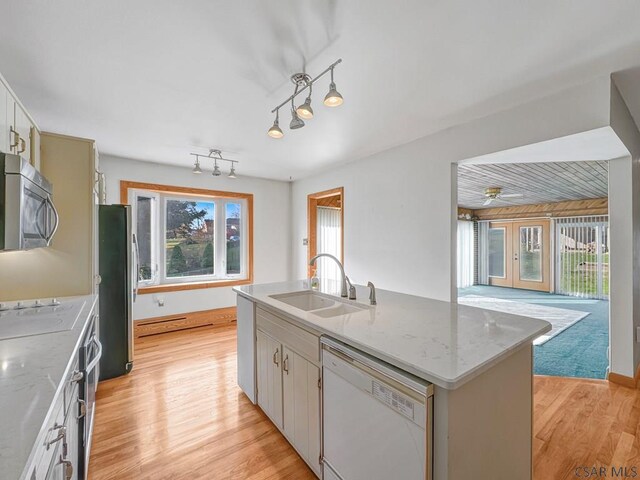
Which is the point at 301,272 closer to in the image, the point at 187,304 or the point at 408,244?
the point at 187,304

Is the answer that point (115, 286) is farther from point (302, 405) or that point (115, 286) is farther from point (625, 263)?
point (625, 263)

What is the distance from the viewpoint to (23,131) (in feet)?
5.83

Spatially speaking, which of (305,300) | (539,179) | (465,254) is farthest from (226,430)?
(465,254)

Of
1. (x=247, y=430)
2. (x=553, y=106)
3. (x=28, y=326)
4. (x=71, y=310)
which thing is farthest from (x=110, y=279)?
(x=553, y=106)

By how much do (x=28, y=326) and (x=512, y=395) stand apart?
238 centimetres

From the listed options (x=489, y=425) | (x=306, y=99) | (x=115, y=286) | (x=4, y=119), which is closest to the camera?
(x=489, y=425)

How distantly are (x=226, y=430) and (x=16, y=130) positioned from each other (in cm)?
229

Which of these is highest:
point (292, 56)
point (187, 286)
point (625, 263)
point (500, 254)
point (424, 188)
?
point (292, 56)

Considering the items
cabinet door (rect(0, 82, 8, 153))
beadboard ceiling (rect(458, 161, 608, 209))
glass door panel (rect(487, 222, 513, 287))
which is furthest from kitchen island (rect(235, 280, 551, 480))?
glass door panel (rect(487, 222, 513, 287))

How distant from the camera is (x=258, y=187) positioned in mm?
4836

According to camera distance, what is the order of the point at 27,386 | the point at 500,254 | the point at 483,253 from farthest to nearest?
the point at 483,253
the point at 500,254
the point at 27,386

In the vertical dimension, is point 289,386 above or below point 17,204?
below
